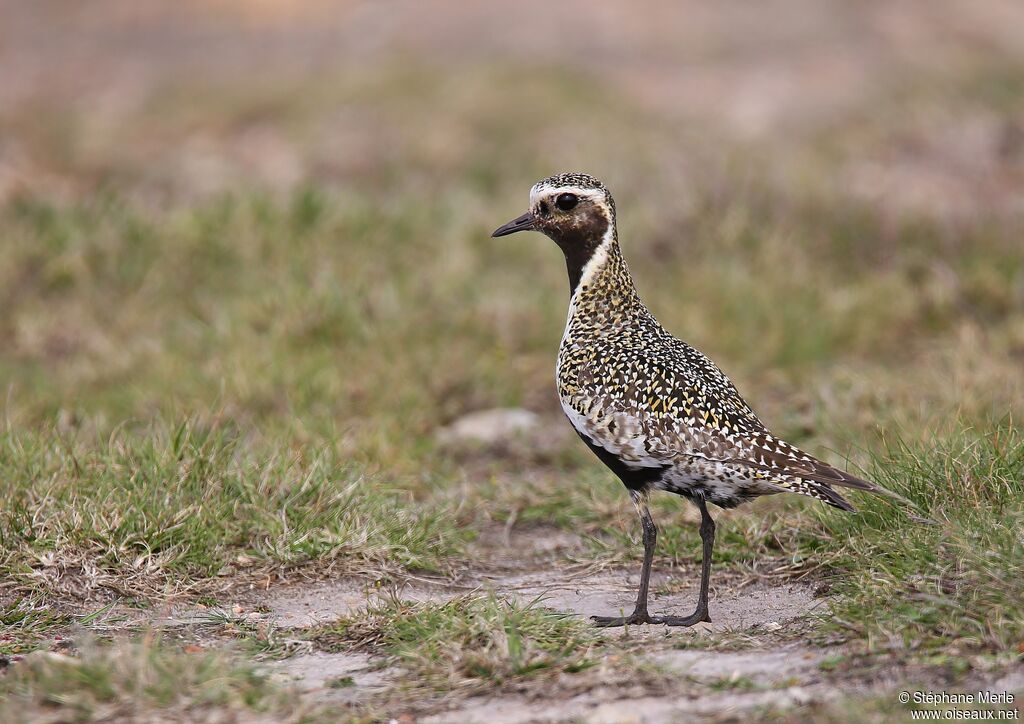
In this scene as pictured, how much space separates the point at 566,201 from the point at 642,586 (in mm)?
1633

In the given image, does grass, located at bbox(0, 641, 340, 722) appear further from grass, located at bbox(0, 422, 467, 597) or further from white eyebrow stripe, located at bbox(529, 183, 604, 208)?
white eyebrow stripe, located at bbox(529, 183, 604, 208)

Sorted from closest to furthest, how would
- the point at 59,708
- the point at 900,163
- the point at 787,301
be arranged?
the point at 59,708 < the point at 787,301 < the point at 900,163

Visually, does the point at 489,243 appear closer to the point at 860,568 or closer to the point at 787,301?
the point at 787,301

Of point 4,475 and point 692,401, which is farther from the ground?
point 692,401

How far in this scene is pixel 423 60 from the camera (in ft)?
49.4

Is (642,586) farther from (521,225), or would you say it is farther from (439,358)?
(439,358)

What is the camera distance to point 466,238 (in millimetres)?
9922

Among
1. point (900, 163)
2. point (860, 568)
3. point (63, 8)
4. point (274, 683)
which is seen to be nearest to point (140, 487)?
point (274, 683)

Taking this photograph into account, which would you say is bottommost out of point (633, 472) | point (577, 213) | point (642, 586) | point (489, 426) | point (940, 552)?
point (642, 586)

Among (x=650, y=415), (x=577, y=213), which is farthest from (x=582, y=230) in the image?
(x=650, y=415)

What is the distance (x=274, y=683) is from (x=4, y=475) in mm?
2007

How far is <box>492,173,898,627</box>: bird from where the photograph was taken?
14.8 feet

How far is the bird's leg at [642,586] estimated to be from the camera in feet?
15.3

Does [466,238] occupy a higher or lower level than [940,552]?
higher
